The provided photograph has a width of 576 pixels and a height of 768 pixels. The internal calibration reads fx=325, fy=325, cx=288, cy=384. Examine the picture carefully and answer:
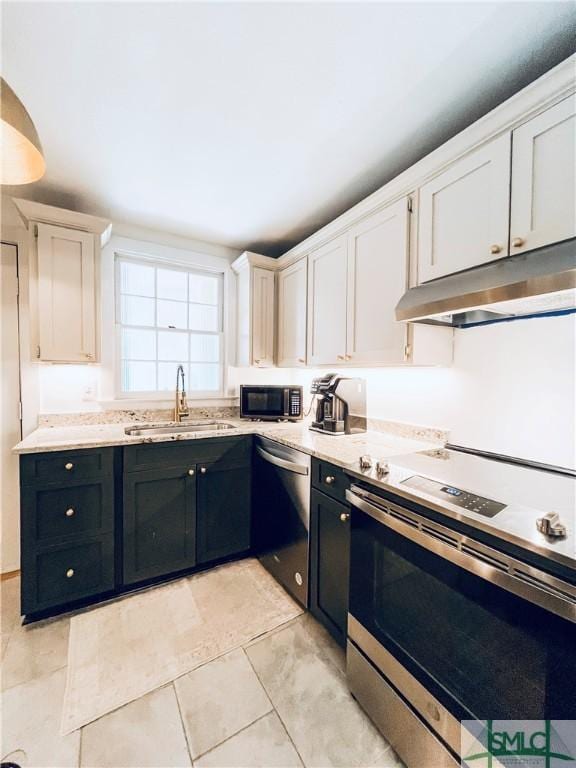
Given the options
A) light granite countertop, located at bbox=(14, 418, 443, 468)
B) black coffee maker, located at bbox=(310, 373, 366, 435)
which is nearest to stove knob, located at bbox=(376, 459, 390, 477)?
light granite countertop, located at bbox=(14, 418, 443, 468)

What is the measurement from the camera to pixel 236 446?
2.38 m

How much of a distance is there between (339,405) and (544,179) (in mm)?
1514

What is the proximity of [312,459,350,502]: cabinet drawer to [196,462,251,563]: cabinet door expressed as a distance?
0.80m

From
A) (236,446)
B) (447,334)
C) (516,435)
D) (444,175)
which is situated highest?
(444,175)

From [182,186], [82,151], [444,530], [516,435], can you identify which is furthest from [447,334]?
[82,151]

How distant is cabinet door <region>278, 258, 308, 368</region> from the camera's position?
2617 mm

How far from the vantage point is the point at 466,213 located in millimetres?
1441

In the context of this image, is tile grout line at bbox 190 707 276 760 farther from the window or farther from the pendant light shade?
the window

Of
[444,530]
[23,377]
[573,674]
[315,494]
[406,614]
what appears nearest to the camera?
[573,674]

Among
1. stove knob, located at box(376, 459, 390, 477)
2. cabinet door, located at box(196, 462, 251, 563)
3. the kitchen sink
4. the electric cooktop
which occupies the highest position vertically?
stove knob, located at box(376, 459, 390, 477)

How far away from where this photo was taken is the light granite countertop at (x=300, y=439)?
1774mm

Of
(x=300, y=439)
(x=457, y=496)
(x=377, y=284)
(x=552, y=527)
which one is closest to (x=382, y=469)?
(x=457, y=496)

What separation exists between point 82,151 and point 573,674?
286 cm

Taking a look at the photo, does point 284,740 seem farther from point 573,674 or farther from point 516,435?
point 516,435
